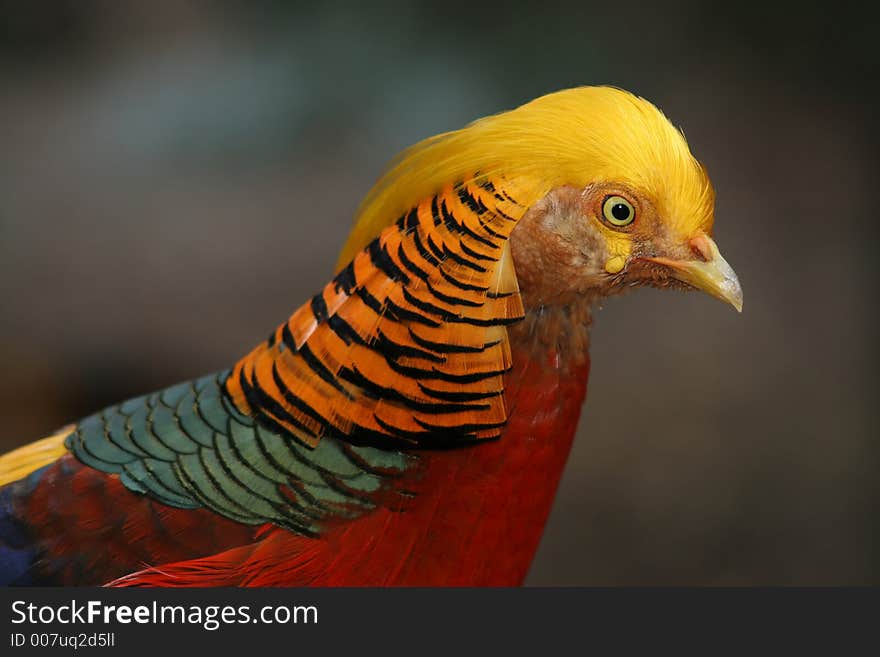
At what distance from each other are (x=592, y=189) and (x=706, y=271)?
275 mm

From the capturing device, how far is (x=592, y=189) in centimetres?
163

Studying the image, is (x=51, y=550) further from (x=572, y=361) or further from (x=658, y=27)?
(x=658, y=27)

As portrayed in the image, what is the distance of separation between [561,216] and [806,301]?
114 inches

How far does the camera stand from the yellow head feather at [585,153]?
1.62 meters

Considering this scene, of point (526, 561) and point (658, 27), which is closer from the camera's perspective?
point (526, 561)

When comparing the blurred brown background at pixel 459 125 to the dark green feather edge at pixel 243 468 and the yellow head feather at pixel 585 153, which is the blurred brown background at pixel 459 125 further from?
the dark green feather edge at pixel 243 468

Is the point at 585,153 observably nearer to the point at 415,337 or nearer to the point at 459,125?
the point at 415,337

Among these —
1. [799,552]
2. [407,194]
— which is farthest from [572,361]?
[799,552]

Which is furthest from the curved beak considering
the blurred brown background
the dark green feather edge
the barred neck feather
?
the blurred brown background

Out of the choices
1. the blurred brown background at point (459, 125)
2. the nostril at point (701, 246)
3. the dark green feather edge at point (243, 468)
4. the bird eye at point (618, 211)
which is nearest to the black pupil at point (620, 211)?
the bird eye at point (618, 211)

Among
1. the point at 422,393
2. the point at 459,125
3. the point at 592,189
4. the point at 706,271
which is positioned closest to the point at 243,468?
the point at 422,393

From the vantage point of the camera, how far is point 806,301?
13.6 ft

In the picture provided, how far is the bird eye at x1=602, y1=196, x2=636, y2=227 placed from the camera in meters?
1.63

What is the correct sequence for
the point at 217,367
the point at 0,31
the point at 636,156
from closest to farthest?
the point at 636,156 → the point at 0,31 → the point at 217,367
